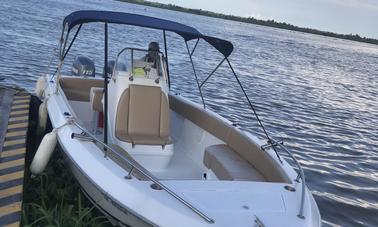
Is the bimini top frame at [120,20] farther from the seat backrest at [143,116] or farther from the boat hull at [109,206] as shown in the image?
the boat hull at [109,206]

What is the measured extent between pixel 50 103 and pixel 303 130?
6.84 metres

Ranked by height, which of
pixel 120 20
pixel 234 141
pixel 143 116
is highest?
pixel 120 20

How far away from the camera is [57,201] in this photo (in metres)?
5.40

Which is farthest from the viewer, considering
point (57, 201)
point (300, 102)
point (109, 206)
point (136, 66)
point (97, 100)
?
point (300, 102)

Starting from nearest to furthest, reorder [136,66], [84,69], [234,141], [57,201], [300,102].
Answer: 1. [57,201]
2. [234,141]
3. [136,66]
4. [84,69]
5. [300,102]

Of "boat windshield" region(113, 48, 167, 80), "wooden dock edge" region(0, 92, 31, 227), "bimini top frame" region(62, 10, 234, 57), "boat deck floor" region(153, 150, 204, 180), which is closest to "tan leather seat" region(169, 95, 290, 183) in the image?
"boat deck floor" region(153, 150, 204, 180)

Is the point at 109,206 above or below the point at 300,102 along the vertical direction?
above

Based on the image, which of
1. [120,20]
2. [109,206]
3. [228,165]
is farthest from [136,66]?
[109,206]

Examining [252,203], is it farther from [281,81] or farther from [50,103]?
[281,81]

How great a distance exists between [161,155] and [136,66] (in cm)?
126

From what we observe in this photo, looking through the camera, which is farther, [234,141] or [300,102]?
[300,102]

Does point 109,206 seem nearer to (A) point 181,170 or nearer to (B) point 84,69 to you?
(A) point 181,170

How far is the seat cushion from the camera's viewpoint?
16.3 feet

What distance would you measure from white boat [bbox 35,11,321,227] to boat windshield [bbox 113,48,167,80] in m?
0.01
